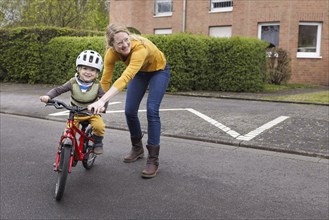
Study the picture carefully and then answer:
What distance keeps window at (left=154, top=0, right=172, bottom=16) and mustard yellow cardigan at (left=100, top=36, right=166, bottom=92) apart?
2094 centimetres

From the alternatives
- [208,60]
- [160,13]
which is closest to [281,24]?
[208,60]

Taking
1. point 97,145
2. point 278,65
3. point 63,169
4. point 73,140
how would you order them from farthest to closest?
1. point 278,65
2. point 97,145
3. point 73,140
4. point 63,169

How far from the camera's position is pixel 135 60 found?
14.1 ft

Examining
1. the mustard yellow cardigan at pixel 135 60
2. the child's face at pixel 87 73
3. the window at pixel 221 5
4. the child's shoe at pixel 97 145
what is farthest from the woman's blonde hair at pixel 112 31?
the window at pixel 221 5

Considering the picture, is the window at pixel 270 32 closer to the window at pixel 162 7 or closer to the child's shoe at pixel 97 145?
the window at pixel 162 7

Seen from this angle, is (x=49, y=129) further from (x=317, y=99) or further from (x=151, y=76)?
(x=317, y=99)

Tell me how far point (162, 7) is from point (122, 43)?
22312mm

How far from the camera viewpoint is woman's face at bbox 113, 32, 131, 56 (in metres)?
4.31

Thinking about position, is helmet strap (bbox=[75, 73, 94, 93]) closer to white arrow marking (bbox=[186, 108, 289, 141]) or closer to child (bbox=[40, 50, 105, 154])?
child (bbox=[40, 50, 105, 154])

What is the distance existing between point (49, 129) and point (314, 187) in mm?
5213

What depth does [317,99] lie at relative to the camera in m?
11.7

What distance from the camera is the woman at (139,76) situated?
432 cm

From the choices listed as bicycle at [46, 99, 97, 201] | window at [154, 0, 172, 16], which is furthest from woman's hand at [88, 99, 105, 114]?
window at [154, 0, 172, 16]

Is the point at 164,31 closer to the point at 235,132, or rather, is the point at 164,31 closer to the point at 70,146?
the point at 235,132
